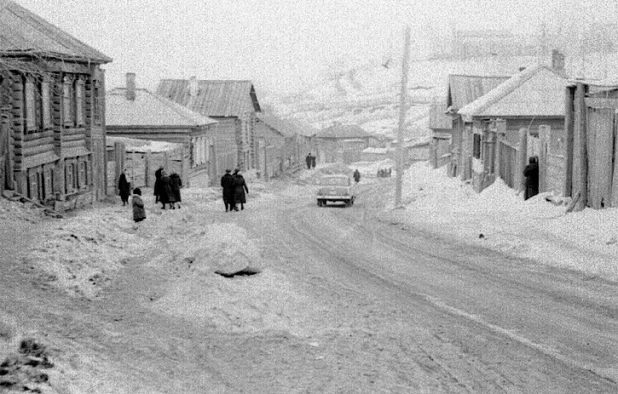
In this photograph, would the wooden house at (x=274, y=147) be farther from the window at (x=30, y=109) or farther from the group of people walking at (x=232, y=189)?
the window at (x=30, y=109)

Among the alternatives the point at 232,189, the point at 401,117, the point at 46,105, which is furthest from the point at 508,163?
the point at 46,105

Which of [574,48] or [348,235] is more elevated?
[574,48]

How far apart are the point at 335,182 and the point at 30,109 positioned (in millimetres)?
14897

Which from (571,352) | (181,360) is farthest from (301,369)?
(571,352)

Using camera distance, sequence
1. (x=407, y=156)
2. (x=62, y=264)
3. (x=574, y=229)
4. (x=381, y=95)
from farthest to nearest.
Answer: (x=381, y=95) → (x=407, y=156) → (x=574, y=229) → (x=62, y=264)

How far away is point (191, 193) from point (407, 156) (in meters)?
51.9

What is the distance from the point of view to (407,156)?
291 ft

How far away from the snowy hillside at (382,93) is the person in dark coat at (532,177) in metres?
86.1

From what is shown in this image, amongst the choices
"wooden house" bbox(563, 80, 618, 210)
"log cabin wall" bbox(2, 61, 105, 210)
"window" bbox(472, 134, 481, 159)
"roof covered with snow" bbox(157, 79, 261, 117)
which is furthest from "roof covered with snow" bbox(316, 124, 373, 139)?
"wooden house" bbox(563, 80, 618, 210)

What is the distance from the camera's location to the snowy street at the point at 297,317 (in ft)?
31.4

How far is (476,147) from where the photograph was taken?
4081cm

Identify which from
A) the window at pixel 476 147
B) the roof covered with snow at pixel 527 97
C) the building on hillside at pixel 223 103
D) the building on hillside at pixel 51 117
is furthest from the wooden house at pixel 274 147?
the building on hillside at pixel 51 117

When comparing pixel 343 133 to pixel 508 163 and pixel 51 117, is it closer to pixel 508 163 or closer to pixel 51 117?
pixel 508 163

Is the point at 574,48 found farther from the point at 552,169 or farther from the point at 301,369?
the point at 301,369
